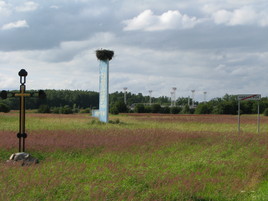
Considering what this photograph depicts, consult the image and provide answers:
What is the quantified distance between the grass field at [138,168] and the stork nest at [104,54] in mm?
11382

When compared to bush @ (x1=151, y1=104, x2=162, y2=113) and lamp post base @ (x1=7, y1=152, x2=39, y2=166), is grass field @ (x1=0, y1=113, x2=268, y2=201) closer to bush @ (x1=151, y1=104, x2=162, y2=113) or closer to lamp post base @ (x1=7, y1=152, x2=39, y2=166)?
lamp post base @ (x1=7, y1=152, x2=39, y2=166)

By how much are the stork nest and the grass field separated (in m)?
11.4

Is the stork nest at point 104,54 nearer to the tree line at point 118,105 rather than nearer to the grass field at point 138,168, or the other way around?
the grass field at point 138,168

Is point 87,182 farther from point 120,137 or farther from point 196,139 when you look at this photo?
point 196,139

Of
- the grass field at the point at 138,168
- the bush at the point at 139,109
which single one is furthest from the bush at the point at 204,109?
the grass field at the point at 138,168

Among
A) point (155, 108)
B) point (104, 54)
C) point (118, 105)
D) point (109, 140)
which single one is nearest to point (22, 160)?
point (109, 140)

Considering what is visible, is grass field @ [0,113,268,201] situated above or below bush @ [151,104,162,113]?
below

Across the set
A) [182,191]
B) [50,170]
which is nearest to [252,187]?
[182,191]

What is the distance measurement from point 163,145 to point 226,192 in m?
6.60

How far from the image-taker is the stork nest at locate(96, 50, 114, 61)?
88.1 ft

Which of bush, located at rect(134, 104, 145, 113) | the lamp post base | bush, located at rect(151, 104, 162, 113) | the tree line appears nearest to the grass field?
the lamp post base

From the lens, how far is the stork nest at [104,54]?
2686 cm

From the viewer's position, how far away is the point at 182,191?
7238 mm

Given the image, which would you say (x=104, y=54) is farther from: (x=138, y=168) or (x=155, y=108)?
(x=155, y=108)
